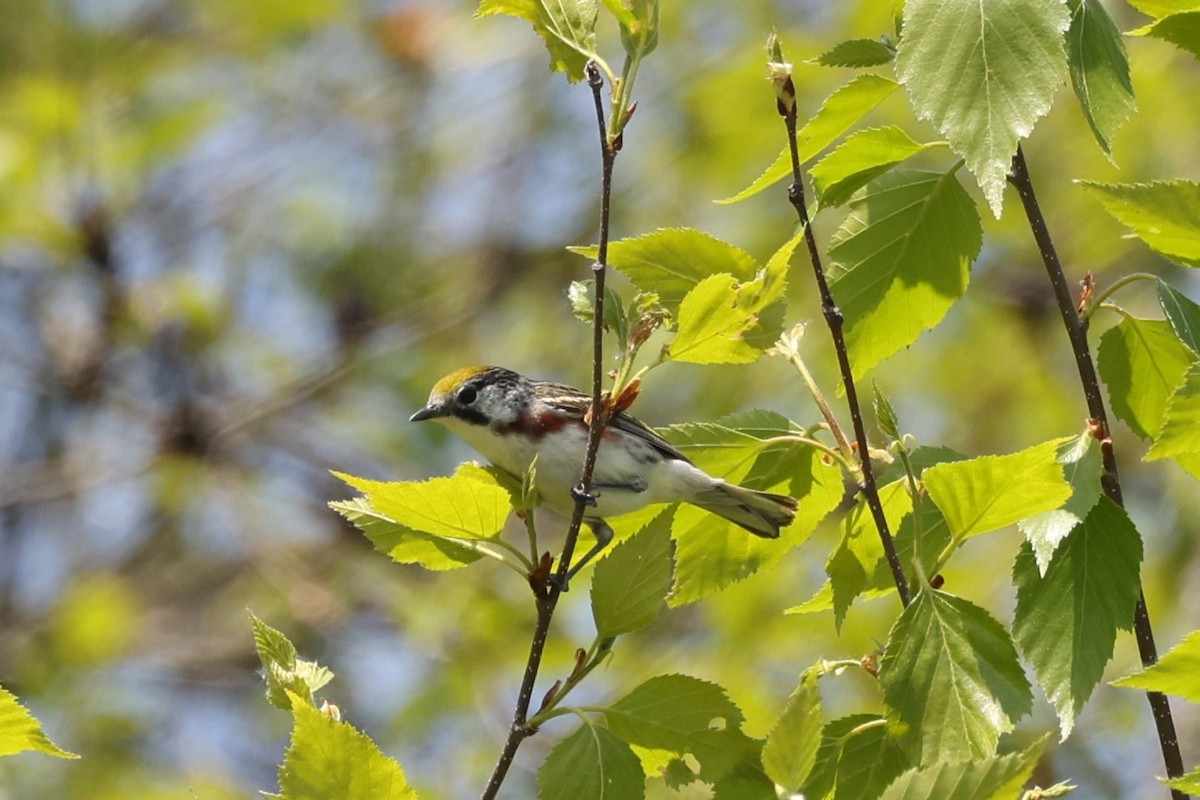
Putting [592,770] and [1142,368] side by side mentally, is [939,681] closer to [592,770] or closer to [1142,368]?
[592,770]

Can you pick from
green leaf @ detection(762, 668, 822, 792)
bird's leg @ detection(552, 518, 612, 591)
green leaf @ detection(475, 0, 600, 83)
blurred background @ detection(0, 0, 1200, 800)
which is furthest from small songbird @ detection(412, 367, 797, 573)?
blurred background @ detection(0, 0, 1200, 800)

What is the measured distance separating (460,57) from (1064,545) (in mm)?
7788

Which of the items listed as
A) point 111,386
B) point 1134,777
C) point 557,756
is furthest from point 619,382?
point 111,386

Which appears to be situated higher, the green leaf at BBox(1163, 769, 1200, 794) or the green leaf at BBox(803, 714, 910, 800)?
the green leaf at BBox(1163, 769, 1200, 794)

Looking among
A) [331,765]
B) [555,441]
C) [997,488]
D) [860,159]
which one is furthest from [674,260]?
[555,441]

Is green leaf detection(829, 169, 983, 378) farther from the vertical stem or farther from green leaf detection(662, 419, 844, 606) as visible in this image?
the vertical stem

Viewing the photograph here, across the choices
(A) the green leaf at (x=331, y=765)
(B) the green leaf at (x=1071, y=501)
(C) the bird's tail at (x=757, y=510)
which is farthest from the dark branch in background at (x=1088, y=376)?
(A) the green leaf at (x=331, y=765)

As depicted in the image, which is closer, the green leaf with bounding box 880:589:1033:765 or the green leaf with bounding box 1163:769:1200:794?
the green leaf with bounding box 1163:769:1200:794

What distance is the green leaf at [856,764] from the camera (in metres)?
2.06

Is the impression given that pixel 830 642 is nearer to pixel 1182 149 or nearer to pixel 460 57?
pixel 1182 149

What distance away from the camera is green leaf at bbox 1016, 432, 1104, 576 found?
2096mm

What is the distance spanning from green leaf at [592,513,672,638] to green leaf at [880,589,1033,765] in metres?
0.35

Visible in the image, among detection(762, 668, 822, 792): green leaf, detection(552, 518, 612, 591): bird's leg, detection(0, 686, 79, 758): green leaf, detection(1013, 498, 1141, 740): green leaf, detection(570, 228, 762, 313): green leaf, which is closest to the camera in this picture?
detection(762, 668, 822, 792): green leaf

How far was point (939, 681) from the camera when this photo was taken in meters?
2.03
